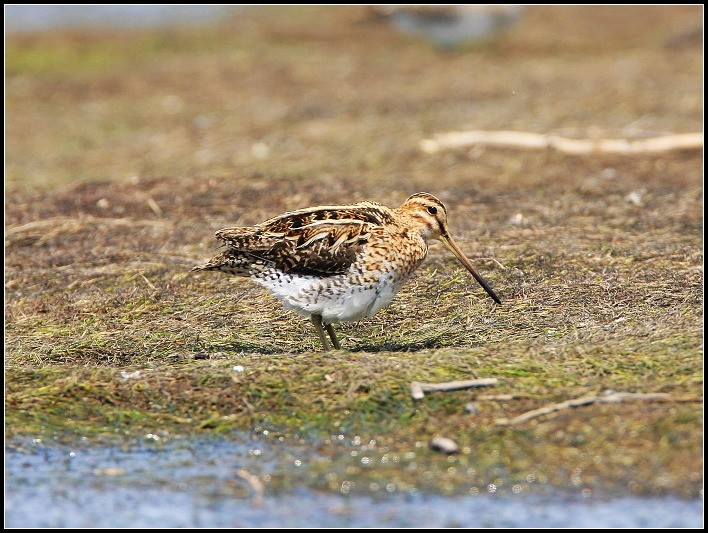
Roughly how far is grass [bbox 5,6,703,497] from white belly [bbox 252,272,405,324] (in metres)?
0.27

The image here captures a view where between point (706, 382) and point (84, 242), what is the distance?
17.5 feet

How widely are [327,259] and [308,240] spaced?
0.18m

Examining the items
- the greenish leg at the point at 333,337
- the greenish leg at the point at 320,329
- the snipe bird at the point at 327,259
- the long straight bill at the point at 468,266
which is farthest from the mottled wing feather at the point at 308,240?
the long straight bill at the point at 468,266

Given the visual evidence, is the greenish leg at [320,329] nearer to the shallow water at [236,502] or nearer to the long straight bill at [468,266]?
the long straight bill at [468,266]

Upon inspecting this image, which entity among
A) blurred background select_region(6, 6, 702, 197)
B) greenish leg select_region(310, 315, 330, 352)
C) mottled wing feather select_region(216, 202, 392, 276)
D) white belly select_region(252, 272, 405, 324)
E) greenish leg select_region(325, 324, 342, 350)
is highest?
mottled wing feather select_region(216, 202, 392, 276)

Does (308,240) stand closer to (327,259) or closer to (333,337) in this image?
(327,259)

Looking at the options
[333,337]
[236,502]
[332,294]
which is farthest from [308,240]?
[236,502]

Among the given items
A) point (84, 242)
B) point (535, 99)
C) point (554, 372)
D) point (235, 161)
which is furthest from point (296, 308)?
point (535, 99)

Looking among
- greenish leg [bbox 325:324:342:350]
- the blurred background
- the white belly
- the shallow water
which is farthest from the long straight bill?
the blurred background

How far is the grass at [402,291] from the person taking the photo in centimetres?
559

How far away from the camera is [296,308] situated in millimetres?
6590

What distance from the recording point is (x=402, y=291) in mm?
7773

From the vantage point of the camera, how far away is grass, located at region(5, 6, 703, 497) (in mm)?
5590

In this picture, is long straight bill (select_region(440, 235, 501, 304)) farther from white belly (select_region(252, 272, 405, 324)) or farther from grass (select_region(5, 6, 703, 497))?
white belly (select_region(252, 272, 405, 324))
